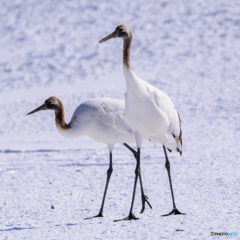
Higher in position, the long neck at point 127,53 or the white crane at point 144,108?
the long neck at point 127,53

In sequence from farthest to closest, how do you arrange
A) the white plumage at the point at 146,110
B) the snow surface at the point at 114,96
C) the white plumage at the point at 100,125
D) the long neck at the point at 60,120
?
the long neck at the point at 60,120 → the white plumage at the point at 100,125 → the snow surface at the point at 114,96 → the white plumage at the point at 146,110

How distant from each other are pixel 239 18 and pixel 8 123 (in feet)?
29.7

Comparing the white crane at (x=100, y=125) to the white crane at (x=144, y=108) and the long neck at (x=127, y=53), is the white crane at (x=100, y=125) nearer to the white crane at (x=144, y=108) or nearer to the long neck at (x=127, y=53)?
the white crane at (x=144, y=108)

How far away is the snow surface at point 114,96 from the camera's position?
15.6 feet

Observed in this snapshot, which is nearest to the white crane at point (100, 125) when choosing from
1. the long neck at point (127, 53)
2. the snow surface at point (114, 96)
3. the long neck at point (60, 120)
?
the long neck at point (60, 120)

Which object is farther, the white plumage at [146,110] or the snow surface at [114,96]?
the snow surface at [114,96]

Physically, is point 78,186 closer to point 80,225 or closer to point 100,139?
point 100,139

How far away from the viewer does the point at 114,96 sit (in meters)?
12.0

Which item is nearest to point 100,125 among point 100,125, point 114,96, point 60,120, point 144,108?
point 100,125

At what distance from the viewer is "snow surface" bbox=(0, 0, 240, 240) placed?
15.6 ft

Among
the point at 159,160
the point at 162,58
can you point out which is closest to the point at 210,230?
the point at 159,160

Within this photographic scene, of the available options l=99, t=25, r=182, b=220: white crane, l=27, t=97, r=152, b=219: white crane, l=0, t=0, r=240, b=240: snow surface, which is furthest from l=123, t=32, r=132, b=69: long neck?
l=0, t=0, r=240, b=240: snow surface

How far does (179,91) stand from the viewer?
40.0ft

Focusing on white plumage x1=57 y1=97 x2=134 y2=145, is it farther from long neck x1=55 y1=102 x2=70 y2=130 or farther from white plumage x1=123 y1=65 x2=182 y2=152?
white plumage x1=123 y1=65 x2=182 y2=152
